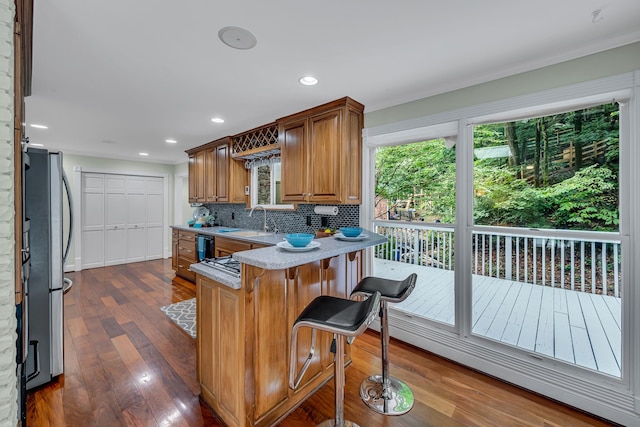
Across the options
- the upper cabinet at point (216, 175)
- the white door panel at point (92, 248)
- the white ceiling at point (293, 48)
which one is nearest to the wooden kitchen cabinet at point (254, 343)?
the white ceiling at point (293, 48)

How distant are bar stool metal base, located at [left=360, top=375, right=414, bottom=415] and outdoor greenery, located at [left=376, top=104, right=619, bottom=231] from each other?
1.49m

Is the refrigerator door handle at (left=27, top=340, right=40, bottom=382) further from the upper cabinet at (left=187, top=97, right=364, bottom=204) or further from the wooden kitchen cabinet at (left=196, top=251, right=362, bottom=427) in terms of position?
the upper cabinet at (left=187, top=97, right=364, bottom=204)

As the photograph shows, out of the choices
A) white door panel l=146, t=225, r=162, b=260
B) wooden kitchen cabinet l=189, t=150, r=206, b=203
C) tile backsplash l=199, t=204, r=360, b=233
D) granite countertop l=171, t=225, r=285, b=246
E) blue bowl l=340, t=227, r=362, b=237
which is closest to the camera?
blue bowl l=340, t=227, r=362, b=237

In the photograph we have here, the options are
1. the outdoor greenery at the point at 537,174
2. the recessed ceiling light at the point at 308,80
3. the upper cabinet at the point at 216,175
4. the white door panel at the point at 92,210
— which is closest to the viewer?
the outdoor greenery at the point at 537,174

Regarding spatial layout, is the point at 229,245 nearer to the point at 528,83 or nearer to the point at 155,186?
the point at 528,83

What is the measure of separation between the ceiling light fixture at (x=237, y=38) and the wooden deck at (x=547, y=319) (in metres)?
2.69

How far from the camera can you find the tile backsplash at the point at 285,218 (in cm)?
306

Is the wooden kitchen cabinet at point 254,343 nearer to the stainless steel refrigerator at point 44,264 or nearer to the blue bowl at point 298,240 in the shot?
the blue bowl at point 298,240

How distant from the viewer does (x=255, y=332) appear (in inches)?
58.4

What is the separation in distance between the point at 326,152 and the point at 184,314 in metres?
2.54

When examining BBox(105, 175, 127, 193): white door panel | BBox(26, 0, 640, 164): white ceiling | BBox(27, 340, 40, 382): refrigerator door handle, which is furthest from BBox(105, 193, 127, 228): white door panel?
BBox(27, 340, 40, 382): refrigerator door handle

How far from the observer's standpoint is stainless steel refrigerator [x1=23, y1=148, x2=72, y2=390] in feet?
6.24

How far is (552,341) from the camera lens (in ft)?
6.91

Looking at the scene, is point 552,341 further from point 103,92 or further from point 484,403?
point 103,92
